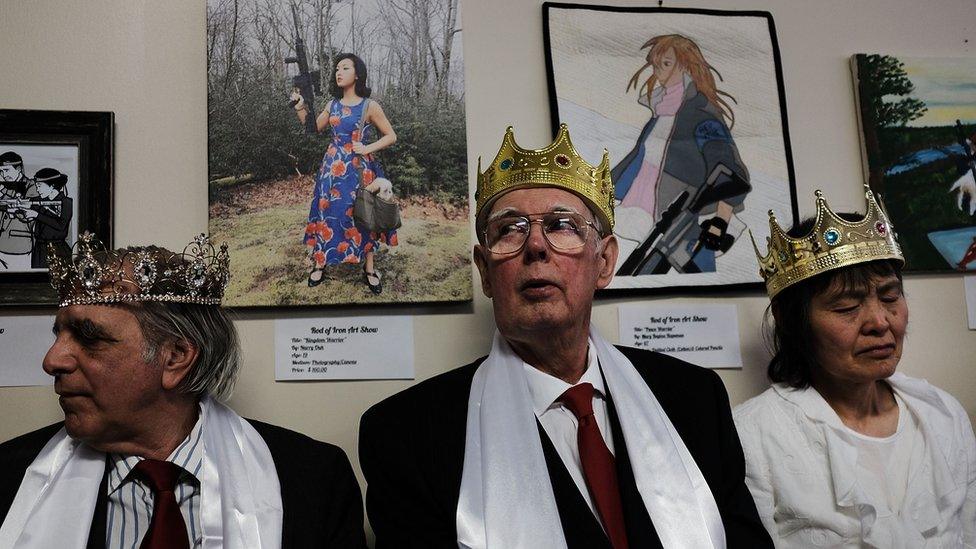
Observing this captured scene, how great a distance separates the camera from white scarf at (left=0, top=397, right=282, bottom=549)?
1503 mm

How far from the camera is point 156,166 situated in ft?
6.66

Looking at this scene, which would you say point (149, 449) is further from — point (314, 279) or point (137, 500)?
point (314, 279)

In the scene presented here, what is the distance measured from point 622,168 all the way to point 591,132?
0.45 ft

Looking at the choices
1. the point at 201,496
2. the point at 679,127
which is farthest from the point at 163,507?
the point at 679,127

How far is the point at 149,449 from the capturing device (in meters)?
1.63

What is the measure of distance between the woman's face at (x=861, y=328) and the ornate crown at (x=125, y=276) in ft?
4.90

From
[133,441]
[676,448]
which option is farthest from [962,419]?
[133,441]

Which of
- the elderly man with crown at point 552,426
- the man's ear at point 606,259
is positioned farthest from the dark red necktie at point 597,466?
the man's ear at point 606,259

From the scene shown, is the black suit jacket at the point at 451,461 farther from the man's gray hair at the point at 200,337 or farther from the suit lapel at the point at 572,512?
the man's gray hair at the point at 200,337

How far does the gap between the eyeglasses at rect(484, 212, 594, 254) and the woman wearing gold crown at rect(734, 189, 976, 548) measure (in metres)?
0.56

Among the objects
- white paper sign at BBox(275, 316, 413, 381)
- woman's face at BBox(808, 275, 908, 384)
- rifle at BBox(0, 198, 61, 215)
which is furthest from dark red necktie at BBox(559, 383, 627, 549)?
rifle at BBox(0, 198, 61, 215)

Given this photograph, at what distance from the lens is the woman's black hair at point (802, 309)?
6.10ft

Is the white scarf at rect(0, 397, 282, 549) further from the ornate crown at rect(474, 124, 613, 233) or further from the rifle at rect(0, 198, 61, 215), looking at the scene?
the ornate crown at rect(474, 124, 613, 233)

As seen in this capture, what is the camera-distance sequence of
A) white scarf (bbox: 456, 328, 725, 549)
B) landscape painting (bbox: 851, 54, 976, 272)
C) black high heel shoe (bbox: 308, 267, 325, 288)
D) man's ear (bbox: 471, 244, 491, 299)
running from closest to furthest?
white scarf (bbox: 456, 328, 725, 549) → man's ear (bbox: 471, 244, 491, 299) → black high heel shoe (bbox: 308, 267, 325, 288) → landscape painting (bbox: 851, 54, 976, 272)
